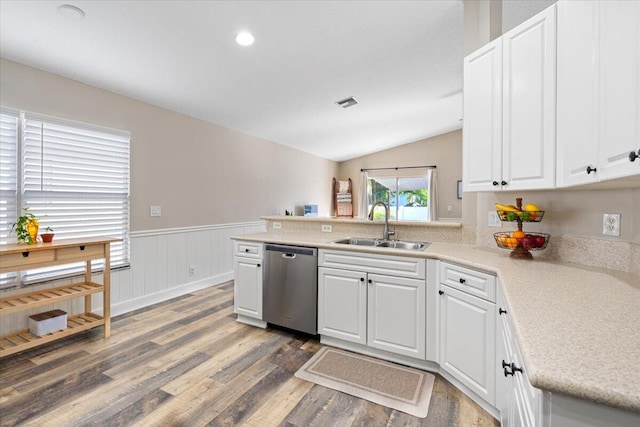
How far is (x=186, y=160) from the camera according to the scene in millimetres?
3914

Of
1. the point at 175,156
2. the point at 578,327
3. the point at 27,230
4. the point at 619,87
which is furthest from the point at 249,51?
the point at 578,327

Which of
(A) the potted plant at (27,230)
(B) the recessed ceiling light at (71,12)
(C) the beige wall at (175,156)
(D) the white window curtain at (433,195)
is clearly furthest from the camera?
(D) the white window curtain at (433,195)

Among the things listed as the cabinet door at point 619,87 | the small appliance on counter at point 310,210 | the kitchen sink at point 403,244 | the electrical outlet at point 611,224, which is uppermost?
the cabinet door at point 619,87

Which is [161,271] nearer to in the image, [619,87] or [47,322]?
[47,322]

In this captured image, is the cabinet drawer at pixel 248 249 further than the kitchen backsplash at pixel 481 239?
Yes

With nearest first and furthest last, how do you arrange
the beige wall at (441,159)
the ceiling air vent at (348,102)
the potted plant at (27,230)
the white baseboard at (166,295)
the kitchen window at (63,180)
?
the potted plant at (27,230), the kitchen window at (63,180), the white baseboard at (166,295), the ceiling air vent at (348,102), the beige wall at (441,159)

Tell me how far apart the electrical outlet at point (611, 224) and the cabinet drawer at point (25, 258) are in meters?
3.63

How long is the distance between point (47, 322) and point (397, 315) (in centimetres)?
269

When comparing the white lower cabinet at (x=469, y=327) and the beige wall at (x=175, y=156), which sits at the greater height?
the beige wall at (x=175, y=156)

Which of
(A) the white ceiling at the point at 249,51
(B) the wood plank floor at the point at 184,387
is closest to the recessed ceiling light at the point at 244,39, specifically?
(A) the white ceiling at the point at 249,51

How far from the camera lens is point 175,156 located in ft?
12.4

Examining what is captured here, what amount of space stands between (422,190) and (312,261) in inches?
219

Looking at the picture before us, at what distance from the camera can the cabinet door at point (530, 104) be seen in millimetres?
1596

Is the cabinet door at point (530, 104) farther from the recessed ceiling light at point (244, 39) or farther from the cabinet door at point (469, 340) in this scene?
the recessed ceiling light at point (244, 39)
